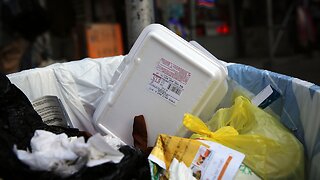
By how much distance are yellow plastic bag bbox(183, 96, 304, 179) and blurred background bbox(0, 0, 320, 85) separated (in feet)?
2.97

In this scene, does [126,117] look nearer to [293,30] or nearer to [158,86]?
[158,86]

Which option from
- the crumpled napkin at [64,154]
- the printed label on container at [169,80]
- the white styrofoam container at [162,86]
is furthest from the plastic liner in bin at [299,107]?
the crumpled napkin at [64,154]

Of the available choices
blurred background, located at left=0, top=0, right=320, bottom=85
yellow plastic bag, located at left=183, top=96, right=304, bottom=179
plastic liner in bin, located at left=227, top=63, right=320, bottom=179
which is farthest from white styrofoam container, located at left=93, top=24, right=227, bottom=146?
blurred background, located at left=0, top=0, right=320, bottom=85

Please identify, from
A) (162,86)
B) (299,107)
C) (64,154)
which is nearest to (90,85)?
(162,86)

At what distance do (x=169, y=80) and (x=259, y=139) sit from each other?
0.45 meters

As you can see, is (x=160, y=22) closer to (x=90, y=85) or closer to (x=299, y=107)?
(x=90, y=85)

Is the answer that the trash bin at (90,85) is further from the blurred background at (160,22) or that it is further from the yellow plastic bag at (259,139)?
the blurred background at (160,22)

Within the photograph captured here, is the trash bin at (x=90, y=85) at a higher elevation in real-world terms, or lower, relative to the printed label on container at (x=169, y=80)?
lower

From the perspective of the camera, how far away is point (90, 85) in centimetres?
219

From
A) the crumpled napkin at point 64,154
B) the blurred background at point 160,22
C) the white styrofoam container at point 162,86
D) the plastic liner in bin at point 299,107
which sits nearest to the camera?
the crumpled napkin at point 64,154

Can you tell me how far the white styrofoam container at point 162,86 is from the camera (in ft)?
5.74

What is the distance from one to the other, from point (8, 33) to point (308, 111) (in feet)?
13.9

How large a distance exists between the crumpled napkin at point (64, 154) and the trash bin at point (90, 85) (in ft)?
2.20

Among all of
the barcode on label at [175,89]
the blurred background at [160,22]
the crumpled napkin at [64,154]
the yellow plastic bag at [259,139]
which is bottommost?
the blurred background at [160,22]
